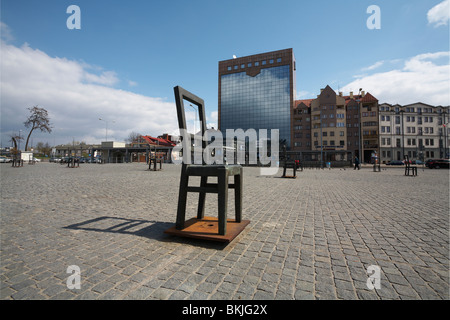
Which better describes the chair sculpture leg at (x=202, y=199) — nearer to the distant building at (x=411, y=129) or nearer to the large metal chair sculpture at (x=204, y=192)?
the large metal chair sculpture at (x=204, y=192)

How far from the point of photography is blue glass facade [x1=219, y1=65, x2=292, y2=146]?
73875mm

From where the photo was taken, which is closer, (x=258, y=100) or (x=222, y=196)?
(x=222, y=196)

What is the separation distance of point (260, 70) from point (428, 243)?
284ft

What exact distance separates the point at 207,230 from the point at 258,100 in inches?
3154

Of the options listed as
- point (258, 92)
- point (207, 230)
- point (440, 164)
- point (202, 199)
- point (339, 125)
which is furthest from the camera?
point (258, 92)

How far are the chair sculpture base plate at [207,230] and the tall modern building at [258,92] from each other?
7211cm

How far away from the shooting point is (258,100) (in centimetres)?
7869

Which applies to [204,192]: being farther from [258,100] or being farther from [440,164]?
[258,100]

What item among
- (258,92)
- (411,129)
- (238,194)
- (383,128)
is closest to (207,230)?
(238,194)

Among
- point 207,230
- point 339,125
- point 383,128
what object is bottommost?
point 207,230

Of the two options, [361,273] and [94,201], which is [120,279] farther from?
[94,201]

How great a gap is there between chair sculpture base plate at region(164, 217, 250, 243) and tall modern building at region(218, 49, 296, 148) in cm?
7211

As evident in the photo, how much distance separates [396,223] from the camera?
3.84 metres

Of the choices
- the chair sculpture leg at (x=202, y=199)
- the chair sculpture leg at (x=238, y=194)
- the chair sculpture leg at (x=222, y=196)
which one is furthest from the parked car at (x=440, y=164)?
the chair sculpture leg at (x=222, y=196)
